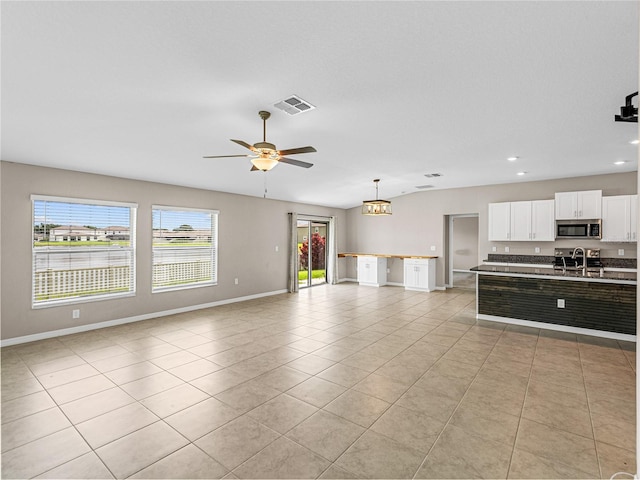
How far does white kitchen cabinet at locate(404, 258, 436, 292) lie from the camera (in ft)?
28.9

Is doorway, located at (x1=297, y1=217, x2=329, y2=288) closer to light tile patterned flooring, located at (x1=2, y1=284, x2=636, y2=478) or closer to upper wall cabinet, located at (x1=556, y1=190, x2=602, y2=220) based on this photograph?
light tile patterned flooring, located at (x1=2, y1=284, x2=636, y2=478)

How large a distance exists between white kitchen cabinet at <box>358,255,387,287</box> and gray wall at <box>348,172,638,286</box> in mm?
377

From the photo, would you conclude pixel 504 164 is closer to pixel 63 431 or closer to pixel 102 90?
pixel 102 90

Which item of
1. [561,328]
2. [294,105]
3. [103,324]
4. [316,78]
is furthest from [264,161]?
[561,328]

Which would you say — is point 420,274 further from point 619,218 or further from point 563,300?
point 619,218

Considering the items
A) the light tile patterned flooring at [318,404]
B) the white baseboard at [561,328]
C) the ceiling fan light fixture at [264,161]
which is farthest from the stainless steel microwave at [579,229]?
the ceiling fan light fixture at [264,161]

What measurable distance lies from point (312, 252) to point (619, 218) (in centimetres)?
721

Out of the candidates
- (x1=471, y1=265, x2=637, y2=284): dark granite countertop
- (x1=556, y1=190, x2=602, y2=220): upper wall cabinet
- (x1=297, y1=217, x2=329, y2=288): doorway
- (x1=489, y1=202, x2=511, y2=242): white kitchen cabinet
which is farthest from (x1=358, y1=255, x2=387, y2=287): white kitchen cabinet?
(x1=556, y1=190, x2=602, y2=220): upper wall cabinet

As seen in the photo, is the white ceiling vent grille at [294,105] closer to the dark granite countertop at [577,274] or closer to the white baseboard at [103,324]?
the dark granite countertop at [577,274]

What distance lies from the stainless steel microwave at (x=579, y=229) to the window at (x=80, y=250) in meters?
8.41

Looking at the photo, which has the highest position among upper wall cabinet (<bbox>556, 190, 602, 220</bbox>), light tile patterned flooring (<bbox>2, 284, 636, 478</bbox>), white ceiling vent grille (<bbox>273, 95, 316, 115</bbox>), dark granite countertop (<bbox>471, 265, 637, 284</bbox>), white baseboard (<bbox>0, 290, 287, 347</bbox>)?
white ceiling vent grille (<bbox>273, 95, 316, 115</bbox>)

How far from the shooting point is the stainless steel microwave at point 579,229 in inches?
247

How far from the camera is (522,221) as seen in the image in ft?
23.5

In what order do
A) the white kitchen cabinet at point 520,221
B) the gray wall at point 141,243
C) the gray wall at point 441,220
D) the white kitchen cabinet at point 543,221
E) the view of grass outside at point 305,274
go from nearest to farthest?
the gray wall at point 141,243
the gray wall at point 441,220
the white kitchen cabinet at point 543,221
the white kitchen cabinet at point 520,221
the view of grass outside at point 305,274
